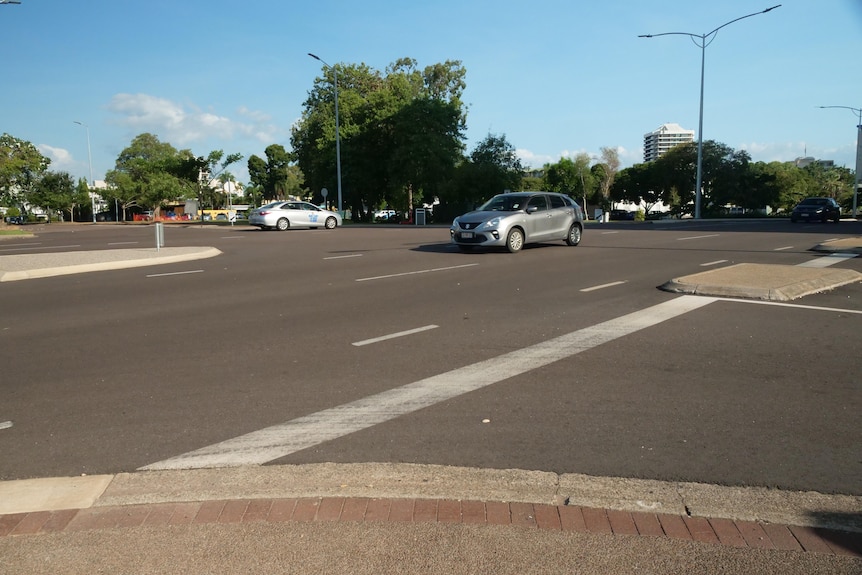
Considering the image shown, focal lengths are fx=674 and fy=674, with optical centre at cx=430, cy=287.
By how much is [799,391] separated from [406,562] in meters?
4.03

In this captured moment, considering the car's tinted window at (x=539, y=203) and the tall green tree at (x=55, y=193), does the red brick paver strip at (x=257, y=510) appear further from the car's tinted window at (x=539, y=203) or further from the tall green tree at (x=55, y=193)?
the tall green tree at (x=55, y=193)

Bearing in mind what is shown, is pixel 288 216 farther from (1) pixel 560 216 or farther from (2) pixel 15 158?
(2) pixel 15 158

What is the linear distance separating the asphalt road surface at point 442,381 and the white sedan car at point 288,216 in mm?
21892

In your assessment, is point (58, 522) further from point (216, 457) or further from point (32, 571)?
point (216, 457)

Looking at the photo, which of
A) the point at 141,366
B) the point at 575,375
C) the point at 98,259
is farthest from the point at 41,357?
the point at 98,259

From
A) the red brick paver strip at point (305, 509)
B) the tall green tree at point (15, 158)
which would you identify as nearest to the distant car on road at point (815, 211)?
the red brick paver strip at point (305, 509)

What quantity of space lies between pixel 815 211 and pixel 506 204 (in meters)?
25.9

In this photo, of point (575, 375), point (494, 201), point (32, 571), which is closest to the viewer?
point (32, 571)

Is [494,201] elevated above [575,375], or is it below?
above

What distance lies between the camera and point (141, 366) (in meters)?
6.57

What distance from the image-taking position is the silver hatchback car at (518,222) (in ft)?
56.9

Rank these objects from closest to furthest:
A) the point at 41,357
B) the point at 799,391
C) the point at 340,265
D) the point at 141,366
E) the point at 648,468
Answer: the point at 648,468
the point at 799,391
the point at 141,366
the point at 41,357
the point at 340,265

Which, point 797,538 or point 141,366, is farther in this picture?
point 141,366

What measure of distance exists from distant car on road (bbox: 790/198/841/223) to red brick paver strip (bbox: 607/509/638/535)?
38.4 m
